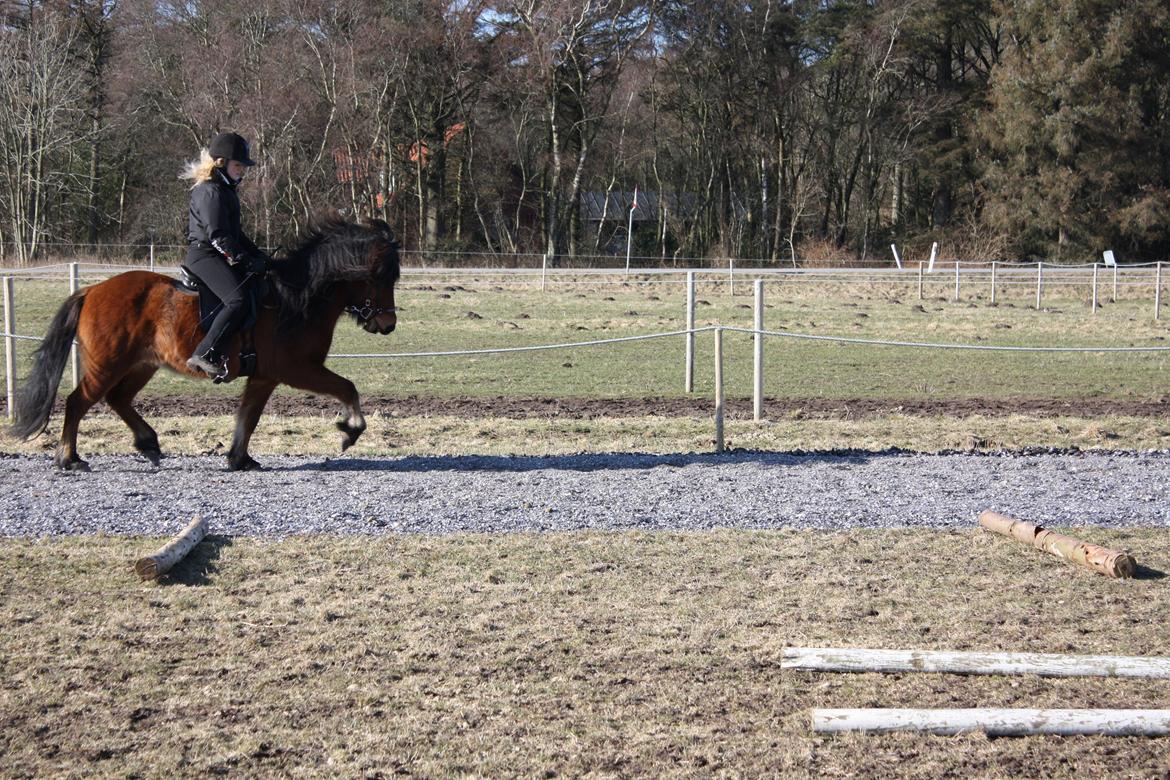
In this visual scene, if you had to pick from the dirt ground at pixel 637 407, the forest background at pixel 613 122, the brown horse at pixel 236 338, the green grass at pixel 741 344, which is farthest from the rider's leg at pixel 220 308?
the forest background at pixel 613 122

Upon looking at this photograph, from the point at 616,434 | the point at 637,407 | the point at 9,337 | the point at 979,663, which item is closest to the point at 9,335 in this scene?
the point at 9,337

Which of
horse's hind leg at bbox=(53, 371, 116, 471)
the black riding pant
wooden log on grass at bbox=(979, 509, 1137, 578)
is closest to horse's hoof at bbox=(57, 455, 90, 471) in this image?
horse's hind leg at bbox=(53, 371, 116, 471)

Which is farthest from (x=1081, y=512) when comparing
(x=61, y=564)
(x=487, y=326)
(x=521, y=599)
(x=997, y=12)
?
(x=997, y=12)

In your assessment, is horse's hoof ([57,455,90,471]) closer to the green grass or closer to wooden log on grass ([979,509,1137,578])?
the green grass

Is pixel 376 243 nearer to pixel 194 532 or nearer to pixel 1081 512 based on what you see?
pixel 194 532

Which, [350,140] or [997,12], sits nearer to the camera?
[350,140]

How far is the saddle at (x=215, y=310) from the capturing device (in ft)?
30.7

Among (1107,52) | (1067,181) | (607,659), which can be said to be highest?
(1107,52)

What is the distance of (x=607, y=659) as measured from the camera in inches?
220

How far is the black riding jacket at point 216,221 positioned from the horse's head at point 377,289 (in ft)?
3.44

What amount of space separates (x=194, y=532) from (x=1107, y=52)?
49.5 metres

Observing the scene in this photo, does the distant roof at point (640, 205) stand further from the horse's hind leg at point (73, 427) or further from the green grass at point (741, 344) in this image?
the horse's hind leg at point (73, 427)

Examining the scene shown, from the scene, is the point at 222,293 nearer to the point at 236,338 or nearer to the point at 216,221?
the point at 236,338

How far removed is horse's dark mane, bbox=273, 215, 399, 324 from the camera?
964 cm
